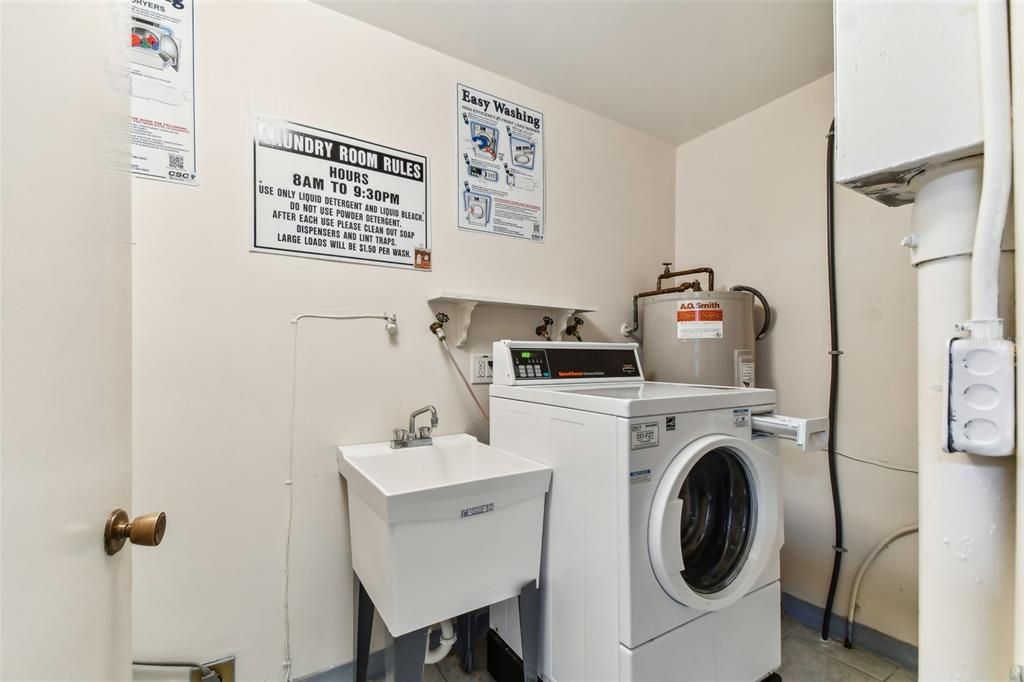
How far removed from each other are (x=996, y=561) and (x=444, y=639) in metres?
1.50

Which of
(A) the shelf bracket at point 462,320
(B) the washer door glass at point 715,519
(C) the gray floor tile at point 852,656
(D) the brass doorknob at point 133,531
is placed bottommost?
(C) the gray floor tile at point 852,656

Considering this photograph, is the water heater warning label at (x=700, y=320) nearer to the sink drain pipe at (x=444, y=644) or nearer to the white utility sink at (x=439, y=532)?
the white utility sink at (x=439, y=532)

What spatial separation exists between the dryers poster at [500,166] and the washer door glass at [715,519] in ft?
4.18

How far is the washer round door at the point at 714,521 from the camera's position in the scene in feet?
3.84

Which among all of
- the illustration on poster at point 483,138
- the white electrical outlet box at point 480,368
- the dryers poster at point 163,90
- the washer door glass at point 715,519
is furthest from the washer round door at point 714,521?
the dryers poster at point 163,90

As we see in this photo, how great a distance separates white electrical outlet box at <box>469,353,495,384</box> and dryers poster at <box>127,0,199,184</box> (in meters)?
1.17

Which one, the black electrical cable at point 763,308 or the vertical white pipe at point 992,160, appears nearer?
the vertical white pipe at point 992,160

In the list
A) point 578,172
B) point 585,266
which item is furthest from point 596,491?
point 578,172

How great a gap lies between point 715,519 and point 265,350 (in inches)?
65.2

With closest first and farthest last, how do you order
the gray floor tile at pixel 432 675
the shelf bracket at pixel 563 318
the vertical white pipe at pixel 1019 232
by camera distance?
the vertical white pipe at pixel 1019 232
the gray floor tile at pixel 432 675
the shelf bracket at pixel 563 318

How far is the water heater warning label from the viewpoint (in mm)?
1995

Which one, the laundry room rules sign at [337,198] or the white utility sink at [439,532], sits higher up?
the laundry room rules sign at [337,198]

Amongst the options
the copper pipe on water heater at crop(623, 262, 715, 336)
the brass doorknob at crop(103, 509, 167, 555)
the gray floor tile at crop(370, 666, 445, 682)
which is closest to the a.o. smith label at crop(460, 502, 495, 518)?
the brass doorknob at crop(103, 509, 167, 555)

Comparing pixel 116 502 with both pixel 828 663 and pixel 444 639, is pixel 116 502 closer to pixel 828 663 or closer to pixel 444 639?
pixel 444 639
